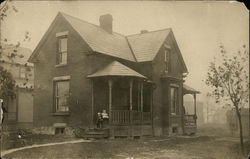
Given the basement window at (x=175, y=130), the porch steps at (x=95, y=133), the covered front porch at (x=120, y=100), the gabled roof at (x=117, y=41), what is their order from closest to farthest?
the porch steps at (x=95, y=133) < the covered front porch at (x=120, y=100) < the gabled roof at (x=117, y=41) < the basement window at (x=175, y=130)

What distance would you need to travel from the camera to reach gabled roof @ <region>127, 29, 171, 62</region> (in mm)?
22094

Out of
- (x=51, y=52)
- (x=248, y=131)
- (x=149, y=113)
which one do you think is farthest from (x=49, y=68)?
(x=248, y=131)

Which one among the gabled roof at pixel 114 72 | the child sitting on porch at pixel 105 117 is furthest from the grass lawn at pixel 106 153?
the gabled roof at pixel 114 72

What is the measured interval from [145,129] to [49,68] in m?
7.24

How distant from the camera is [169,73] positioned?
78.3 ft

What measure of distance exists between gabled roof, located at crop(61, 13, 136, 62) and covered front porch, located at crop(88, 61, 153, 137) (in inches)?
55.9

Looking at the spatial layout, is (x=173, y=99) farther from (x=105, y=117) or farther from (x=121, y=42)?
(x=105, y=117)

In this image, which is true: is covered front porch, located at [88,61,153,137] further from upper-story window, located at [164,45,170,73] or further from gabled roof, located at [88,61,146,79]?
upper-story window, located at [164,45,170,73]

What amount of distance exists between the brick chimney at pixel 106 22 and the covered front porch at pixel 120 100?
4.99 m

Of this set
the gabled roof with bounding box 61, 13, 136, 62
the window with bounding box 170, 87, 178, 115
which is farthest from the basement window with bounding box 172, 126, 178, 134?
the gabled roof with bounding box 61, 13, 136, 62

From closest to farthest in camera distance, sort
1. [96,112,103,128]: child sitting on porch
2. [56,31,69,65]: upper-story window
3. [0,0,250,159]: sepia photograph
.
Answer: [0,0,250,159]: sepia photograph
[96,112,103,128]: child sitting on porch
[56,31,69,65]: upper-story window

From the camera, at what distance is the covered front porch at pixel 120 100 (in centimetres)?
1781

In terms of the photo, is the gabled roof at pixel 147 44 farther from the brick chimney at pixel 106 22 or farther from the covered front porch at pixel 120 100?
the covered front porch at pixel 120 100

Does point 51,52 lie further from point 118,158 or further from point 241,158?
point 241,158
